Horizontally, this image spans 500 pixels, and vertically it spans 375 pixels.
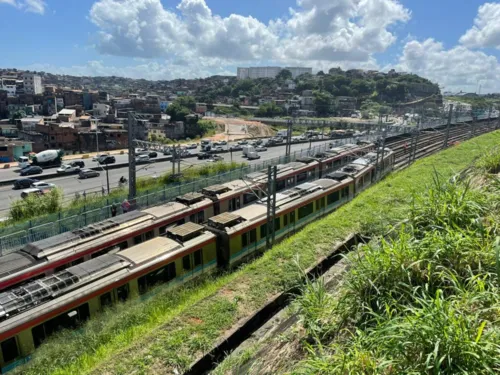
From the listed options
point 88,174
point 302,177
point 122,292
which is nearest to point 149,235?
point 122,292

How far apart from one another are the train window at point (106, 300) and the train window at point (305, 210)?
9794 mm

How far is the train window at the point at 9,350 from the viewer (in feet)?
26.2

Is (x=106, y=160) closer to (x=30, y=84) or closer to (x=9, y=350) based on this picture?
(x=9, y=350)

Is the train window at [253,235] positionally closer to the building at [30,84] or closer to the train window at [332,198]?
the train window at [332,198]

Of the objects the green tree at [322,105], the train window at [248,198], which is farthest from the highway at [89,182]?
the green tree at [322,105]

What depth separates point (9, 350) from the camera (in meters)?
8.08

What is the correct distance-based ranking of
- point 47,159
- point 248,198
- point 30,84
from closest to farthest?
point 248,198
point 47,159
point 30,84

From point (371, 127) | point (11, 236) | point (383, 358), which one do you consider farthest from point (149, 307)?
point (371, 127)

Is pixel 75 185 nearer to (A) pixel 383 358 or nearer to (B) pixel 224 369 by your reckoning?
(B) pixel 224 369

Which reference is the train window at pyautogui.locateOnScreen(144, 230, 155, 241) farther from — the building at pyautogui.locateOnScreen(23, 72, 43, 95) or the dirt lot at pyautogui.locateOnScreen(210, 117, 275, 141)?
the building at pyautogui.locateOnScreen(23, 72, 43, 95)

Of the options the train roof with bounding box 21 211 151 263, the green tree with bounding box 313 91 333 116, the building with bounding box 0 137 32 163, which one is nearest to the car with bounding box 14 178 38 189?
the train roof with bounding box 21 211 151 263

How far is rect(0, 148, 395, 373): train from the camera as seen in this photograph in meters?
8.32

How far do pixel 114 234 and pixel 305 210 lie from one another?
8.76 metres

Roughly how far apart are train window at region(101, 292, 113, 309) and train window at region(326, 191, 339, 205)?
490 inches
